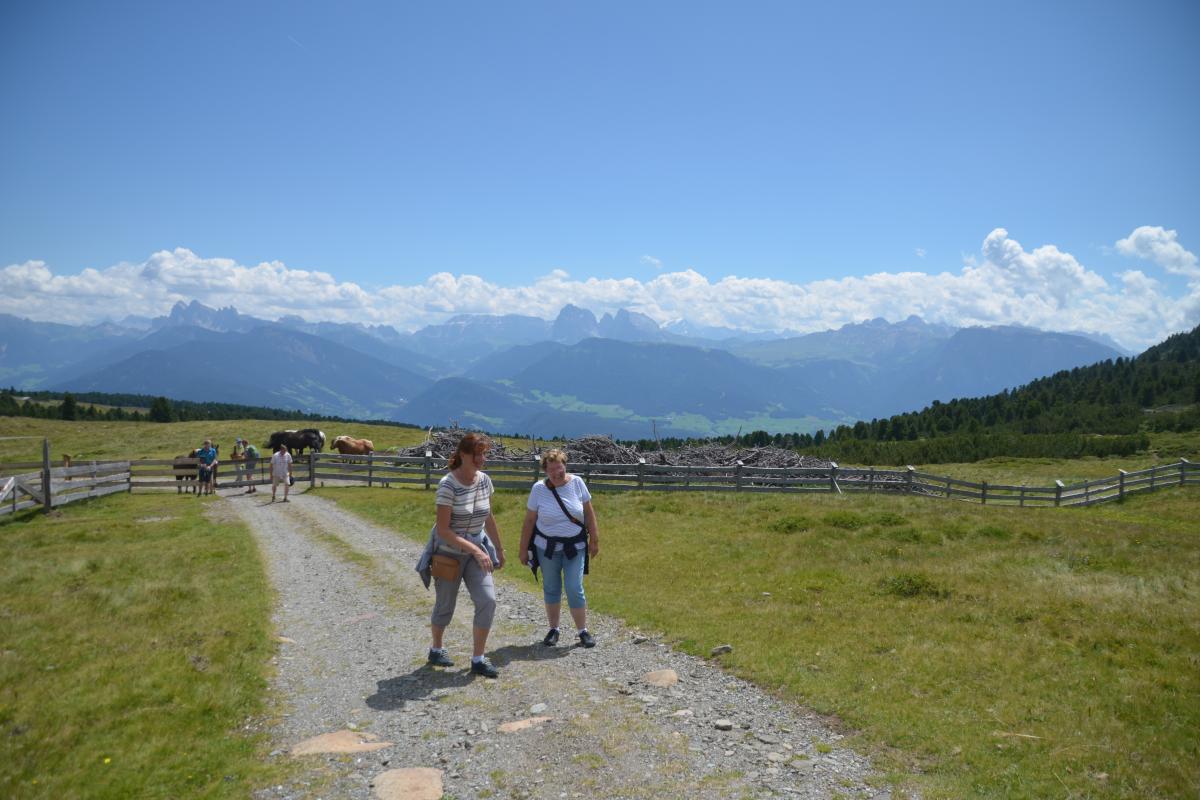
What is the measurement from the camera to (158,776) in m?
5.53

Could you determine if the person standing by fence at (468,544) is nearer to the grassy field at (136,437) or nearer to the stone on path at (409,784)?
the stone on path at (409,784)

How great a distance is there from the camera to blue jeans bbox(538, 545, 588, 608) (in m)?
8.84

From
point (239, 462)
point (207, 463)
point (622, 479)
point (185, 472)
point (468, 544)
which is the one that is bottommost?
point (622, 479)

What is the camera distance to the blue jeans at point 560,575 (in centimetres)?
884

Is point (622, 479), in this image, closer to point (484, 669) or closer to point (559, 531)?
point (559, 531)

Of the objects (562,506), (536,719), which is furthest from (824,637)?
(536,719)

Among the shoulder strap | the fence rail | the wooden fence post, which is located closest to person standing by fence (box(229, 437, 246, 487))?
the fence rail

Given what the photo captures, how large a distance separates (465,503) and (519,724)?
7.79 feet

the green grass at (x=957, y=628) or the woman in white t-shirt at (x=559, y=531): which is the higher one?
the woman in white t-shirt at (x=559, y=531)

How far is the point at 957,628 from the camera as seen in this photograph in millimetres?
10203

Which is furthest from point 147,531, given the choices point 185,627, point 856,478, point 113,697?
point 856,478

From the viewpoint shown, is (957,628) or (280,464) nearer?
(957,628)

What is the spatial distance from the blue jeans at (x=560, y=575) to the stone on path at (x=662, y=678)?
4.28 feet

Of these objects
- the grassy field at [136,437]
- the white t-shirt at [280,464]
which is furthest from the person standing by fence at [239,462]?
the grassy field at [136,437]
